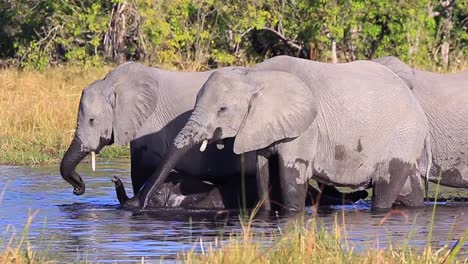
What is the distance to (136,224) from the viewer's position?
33.4ft

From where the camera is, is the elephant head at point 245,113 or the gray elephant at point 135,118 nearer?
the elephant head at point 245,113

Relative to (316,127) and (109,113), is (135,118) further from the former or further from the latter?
(316,127)

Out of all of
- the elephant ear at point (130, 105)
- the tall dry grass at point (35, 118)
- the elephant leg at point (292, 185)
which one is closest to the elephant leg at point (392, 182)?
the elephant leg at point (292, 185)

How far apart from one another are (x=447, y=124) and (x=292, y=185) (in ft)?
6.03

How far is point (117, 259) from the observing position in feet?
27.0

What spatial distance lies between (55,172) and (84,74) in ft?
27.5

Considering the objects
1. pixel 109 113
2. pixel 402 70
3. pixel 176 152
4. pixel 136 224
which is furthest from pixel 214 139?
pixel 402 70

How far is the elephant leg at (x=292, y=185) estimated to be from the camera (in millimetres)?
10758

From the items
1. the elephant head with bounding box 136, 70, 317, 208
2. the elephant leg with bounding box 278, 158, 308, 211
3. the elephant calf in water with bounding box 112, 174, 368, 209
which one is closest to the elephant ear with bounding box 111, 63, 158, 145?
the elephant calf in water with bounding box 112, 174, 368, 209

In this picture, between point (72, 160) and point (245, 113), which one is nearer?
point (245, 113)

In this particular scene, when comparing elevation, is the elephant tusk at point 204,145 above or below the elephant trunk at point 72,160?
above

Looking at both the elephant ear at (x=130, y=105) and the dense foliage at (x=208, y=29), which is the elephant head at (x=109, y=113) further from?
the dense foliage at (x=208, y=29)

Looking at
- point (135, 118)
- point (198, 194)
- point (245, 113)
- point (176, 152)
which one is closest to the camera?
point (176, 152)

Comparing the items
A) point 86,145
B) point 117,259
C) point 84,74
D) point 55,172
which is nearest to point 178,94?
point 86,145
